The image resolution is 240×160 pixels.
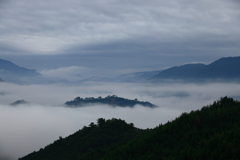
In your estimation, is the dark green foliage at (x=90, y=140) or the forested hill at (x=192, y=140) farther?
the dark green foliage at (x=90, y=140)

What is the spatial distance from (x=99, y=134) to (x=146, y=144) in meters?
27.9

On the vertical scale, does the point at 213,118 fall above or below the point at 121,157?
above

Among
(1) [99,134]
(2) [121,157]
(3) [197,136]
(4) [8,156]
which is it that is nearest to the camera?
(3) [197,136]

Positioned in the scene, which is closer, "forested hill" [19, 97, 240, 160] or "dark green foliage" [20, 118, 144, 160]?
"forested hill" [19, 97, 240, 160]

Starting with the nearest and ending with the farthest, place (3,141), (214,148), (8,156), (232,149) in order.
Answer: (232,149) → (214,148) → (8,156) → (3,141)

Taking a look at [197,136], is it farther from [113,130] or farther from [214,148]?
[113,130]

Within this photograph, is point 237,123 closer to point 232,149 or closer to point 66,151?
point 232,149

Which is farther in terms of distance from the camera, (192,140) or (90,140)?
(90,140)

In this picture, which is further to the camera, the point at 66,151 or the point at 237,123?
the point at 66,151

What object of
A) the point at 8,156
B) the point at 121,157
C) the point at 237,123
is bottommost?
the point at 8,156

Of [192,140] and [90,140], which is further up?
[192,140]

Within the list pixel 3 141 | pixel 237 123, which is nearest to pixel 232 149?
pixel 237 123

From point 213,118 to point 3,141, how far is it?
495 ft

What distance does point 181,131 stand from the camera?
40.0 metres
